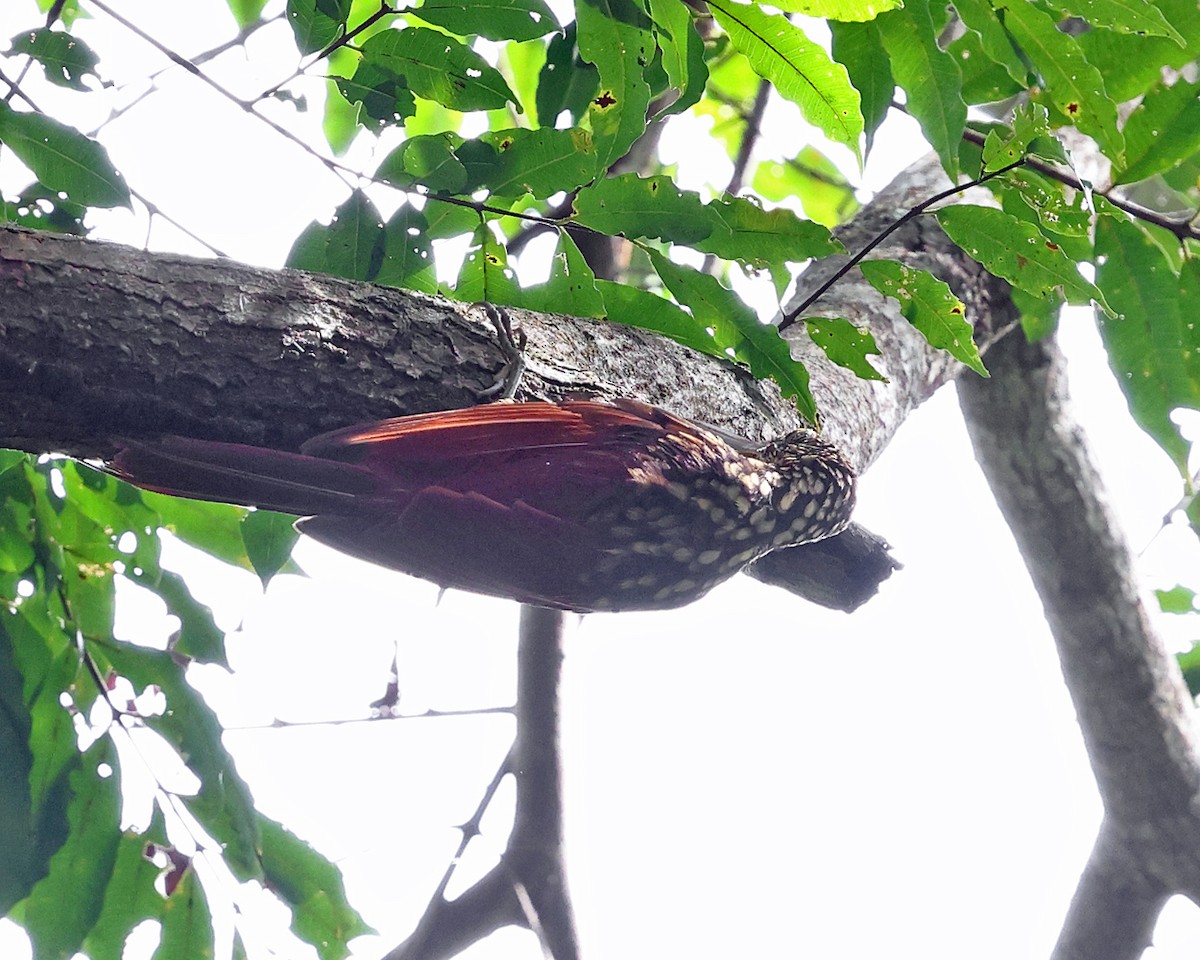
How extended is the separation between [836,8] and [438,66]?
0.79m

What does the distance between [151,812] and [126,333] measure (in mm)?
1226

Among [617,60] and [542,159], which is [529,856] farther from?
[617,60]

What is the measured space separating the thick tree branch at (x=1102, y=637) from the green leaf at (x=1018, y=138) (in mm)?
1742

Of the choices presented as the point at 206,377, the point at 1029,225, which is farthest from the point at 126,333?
the point at 1029,225

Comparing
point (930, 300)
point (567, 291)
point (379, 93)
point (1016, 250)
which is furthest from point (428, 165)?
point (1016, 250)

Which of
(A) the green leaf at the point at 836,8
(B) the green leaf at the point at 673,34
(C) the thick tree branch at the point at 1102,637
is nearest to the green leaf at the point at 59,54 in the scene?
(B) the green leaf at the point at 673,34

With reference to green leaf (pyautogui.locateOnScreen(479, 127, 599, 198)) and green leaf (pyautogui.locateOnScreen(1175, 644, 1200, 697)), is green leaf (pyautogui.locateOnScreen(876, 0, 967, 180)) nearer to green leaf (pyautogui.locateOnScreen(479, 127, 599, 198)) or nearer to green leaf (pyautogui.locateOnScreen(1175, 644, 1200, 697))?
green leaf (pyautogui.locateOnScreen(479, 127, 599, 198))

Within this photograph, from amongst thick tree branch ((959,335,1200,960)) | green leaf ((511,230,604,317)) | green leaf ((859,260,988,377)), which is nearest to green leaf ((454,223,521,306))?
green leaf ((511,230,604,317))

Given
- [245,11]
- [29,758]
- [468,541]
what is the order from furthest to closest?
[245,11]
[29,758]
[468,541]

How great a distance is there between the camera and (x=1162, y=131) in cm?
224

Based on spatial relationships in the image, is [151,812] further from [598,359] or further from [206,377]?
[598,359]

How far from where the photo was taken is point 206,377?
159 centimetres

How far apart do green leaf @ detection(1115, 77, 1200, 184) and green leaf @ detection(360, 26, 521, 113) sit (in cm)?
134

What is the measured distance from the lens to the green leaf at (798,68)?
178cm
